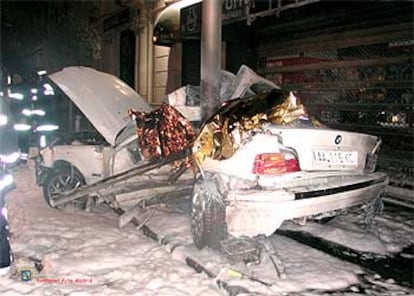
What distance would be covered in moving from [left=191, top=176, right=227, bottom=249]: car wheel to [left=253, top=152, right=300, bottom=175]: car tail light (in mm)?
466

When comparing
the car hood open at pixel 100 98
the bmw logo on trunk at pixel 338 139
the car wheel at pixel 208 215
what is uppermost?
the car hood open at pixel 100 98

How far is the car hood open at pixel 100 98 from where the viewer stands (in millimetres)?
6223

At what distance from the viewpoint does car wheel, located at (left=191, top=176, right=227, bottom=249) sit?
14.3 ft

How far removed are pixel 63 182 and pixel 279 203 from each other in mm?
3842

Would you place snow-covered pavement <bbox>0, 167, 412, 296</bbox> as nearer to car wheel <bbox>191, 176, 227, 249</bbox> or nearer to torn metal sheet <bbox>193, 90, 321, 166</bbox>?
car wheel <bbox>191, 176, 227, 249</bbox>

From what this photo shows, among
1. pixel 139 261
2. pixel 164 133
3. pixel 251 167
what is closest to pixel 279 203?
pixel 251 167

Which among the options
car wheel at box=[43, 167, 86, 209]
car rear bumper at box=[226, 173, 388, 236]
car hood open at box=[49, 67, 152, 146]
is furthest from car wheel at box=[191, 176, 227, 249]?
car wheel at box=[43, 167, 86, 209]

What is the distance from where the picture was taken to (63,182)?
6.71 m

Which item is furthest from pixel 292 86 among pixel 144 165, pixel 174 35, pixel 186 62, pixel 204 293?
pixel 204 293

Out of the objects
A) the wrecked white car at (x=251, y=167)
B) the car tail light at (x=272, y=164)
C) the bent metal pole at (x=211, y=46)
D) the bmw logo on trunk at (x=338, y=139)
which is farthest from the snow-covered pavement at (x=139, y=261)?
the bent metal pole at (x=211, y=46)

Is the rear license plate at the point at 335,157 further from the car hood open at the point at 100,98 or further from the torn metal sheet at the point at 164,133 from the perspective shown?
the car hood open at the point at 100,98

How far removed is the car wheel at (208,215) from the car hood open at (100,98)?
79.3 inches

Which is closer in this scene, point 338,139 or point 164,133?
point 338,139

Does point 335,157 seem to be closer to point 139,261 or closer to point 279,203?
point 279,203
